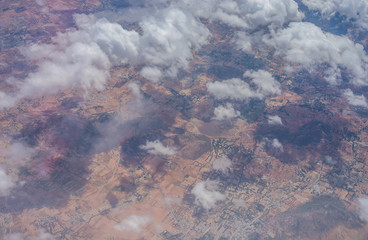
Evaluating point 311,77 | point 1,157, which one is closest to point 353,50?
point 311,77

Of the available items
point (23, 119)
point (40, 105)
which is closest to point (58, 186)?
point (23, 119)

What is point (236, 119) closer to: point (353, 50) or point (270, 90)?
point (270, 90)

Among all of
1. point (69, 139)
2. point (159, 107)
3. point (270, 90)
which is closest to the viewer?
point (69, 139)

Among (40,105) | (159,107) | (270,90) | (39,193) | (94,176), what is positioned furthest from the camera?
(270,90)

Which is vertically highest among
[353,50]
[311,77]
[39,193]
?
[353,50]

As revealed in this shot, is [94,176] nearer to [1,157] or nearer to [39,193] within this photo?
[39,193]

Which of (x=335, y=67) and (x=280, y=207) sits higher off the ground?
(x=335, y=67)

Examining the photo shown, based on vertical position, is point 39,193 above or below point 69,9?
below

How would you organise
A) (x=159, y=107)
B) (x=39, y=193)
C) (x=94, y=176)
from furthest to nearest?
(x=159, y=107) < (x=94, y=176) < (x=39, y=193)

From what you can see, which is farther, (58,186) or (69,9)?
(69,9)
